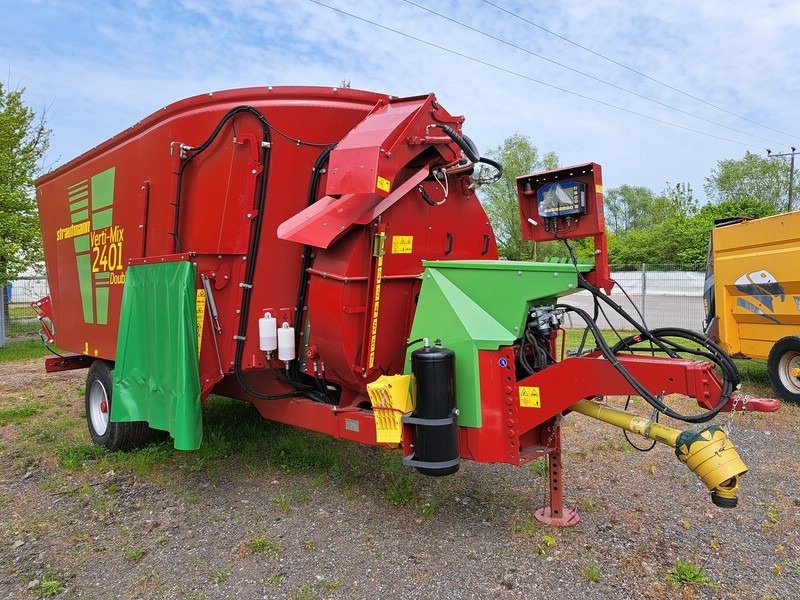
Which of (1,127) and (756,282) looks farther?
(1,127)

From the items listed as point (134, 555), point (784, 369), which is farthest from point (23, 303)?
point (784, 369)

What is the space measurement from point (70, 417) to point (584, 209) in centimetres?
596

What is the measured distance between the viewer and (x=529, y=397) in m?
3.16

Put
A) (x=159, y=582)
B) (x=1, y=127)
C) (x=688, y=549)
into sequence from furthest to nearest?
(x=1, y=127), (x=688, y=549), (x=159, y=582)

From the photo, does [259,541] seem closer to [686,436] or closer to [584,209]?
[686,436]

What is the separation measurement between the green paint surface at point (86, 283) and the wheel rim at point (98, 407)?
0.63m

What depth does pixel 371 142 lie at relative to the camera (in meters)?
3.15

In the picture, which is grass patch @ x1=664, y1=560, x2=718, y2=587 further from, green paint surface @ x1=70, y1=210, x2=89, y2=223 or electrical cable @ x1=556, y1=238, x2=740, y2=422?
green paint surface @ x1=70, y1=210, x2=89, y2=223

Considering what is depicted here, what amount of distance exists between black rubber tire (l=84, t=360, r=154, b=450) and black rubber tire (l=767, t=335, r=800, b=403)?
665cm

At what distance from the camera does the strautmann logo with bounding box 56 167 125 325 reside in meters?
4.92

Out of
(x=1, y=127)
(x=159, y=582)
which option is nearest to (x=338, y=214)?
(x=159, y=582)

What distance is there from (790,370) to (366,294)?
5695 millimetres

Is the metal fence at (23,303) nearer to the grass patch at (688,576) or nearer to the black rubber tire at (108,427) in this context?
the black rubber tire at (108,427)

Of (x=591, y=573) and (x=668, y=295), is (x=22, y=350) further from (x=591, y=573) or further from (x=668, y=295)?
(x=668, y=295)
